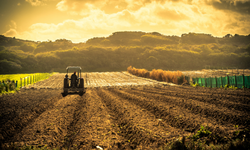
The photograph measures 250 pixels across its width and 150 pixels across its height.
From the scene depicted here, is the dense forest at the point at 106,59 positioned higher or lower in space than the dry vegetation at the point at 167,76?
higher

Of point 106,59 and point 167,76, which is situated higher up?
point 106,59

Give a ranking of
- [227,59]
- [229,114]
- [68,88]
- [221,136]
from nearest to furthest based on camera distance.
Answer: [221,136], [229,114], [68,88], [227,59]

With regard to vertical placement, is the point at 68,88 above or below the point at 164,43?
→ below

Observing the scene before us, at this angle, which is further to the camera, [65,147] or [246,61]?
[246,61]

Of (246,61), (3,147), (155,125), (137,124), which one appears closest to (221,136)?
(155,125)

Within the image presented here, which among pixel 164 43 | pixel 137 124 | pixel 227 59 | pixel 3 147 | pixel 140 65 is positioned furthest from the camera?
pixel 164 43

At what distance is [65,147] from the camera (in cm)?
512

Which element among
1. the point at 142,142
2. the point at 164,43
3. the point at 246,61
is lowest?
the point at 142,142

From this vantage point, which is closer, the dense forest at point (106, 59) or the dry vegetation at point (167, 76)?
the dry vegetation at point (167, 76)

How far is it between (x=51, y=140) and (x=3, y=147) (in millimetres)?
1253

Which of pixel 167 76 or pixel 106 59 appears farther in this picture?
pixel 106 59

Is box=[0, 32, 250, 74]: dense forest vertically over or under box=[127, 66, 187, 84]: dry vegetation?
over

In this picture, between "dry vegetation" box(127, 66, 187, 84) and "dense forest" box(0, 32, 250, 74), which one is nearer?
"dry vegetation" box(127, 66, 187, 84)

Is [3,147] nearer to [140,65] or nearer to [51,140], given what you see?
[51,140]
